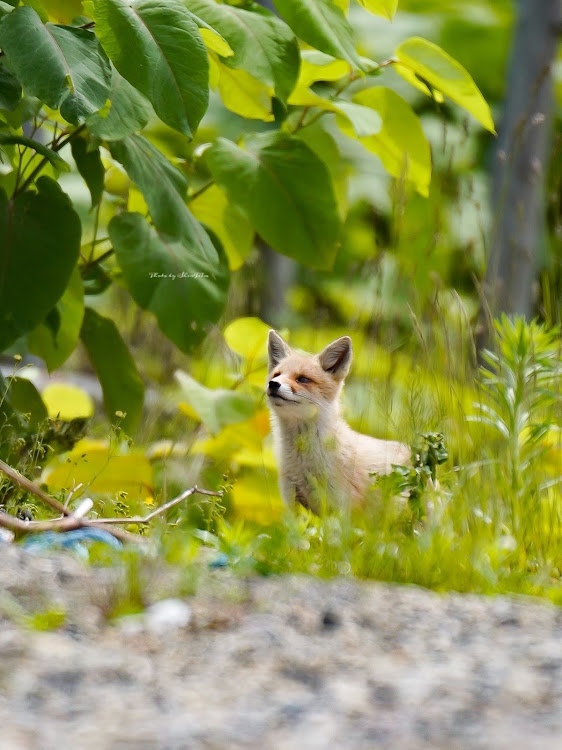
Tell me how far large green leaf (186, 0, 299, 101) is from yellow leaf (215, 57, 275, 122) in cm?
29

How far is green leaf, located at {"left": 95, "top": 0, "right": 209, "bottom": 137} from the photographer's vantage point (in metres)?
2.03

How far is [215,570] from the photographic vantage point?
6.04 feet

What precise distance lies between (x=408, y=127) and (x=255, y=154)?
450 mm

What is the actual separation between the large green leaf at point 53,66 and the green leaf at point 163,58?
0.06 meters

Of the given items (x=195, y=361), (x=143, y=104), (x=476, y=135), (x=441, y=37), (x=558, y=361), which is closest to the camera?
(x=143, y=104)

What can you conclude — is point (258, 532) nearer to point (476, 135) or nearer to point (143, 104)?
point (143, 104)

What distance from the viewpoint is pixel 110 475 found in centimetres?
285

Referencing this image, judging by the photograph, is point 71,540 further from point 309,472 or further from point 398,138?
point 398,138

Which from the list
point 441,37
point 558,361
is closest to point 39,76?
point 558,361

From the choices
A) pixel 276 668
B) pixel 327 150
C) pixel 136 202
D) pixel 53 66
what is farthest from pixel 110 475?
pixel 276 668

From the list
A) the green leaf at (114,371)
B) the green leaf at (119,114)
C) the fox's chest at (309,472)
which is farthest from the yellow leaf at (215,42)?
the fox's chest at (309,472)

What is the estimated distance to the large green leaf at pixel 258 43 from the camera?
228cm

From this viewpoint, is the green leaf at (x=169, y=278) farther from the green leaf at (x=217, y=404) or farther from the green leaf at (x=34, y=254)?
the green leaf at (x=217, y=404)

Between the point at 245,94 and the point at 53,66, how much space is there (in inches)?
34.1
